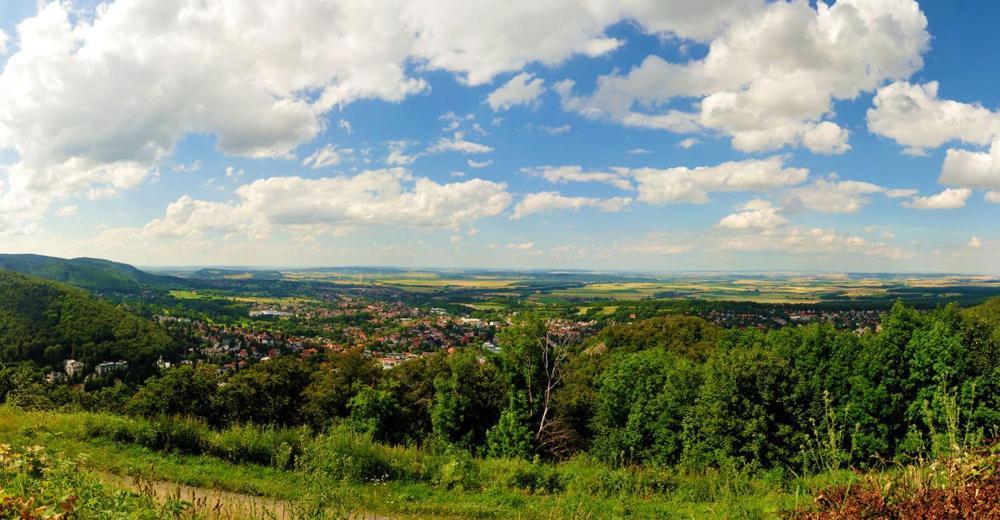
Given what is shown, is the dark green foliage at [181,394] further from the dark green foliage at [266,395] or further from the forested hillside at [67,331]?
the forested hillside at [67,331]

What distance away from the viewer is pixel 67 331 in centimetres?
6394

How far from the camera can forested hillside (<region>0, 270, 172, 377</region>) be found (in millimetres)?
58812

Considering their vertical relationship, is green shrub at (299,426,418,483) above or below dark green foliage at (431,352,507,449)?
above

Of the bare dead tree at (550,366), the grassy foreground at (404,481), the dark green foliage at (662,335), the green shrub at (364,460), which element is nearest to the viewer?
the grassy foreground at (404,481)

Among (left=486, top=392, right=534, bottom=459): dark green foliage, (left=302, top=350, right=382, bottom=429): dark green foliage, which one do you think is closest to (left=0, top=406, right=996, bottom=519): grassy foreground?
(left=486, top=392, right=534, bottom=459): dark green foliage

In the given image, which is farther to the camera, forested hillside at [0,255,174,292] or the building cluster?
forested hillside at [0,255,174,292]

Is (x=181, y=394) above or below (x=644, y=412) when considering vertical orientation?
above

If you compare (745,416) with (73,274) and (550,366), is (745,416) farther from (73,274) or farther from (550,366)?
(73,274)

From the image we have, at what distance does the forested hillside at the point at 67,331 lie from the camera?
58.8 m

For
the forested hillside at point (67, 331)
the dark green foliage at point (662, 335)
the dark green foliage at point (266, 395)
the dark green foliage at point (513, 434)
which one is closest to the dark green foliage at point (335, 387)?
the dark green foliage at point (266, 395)

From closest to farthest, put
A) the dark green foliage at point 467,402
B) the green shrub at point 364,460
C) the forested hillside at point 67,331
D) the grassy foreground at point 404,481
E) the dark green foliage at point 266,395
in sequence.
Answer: the grassy foreground at point 404,481 < the green shrub at point 364,460 < the dark green foliage at point 467,402 < the dark green foliage at point 266,395 < the forested hillside at point 67,331

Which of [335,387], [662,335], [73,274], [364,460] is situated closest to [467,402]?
[335,387]

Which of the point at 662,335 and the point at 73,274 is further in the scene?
the point at 73,274

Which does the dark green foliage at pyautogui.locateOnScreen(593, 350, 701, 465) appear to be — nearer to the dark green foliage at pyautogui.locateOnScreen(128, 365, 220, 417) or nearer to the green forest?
the green forest
